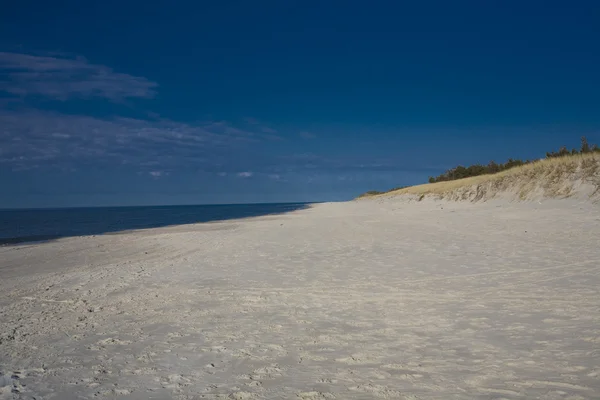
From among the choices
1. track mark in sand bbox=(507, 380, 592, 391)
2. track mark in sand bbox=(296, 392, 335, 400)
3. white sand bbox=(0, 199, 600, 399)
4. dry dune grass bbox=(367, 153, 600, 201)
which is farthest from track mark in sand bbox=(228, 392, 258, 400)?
dry dune grass bbox=(367, 153, 600, 201)

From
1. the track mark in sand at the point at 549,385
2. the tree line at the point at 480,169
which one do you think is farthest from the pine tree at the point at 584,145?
the track mark in sand at the point at 549,385

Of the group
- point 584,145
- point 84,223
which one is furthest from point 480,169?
point 84,223

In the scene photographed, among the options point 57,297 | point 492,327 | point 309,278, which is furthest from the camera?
point 309,278

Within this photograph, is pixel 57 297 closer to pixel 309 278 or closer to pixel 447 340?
pixel 309 278

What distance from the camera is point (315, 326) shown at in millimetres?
5508

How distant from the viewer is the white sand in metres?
3.78

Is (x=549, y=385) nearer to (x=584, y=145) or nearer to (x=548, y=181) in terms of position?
(x=548, y=181)

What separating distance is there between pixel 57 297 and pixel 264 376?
18.8 feet

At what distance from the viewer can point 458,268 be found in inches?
351

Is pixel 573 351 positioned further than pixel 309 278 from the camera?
No

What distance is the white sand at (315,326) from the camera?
3777 mm

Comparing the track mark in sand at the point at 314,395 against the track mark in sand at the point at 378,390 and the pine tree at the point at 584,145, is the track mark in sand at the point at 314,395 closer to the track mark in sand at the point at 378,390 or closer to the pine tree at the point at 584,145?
the track mark in sand at the point at 378,390

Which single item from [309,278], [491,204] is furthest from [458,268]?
[491,204]

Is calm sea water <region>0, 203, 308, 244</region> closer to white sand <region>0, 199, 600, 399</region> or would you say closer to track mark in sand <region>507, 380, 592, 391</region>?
white sand <region>0, 199, 600, 399</region>
